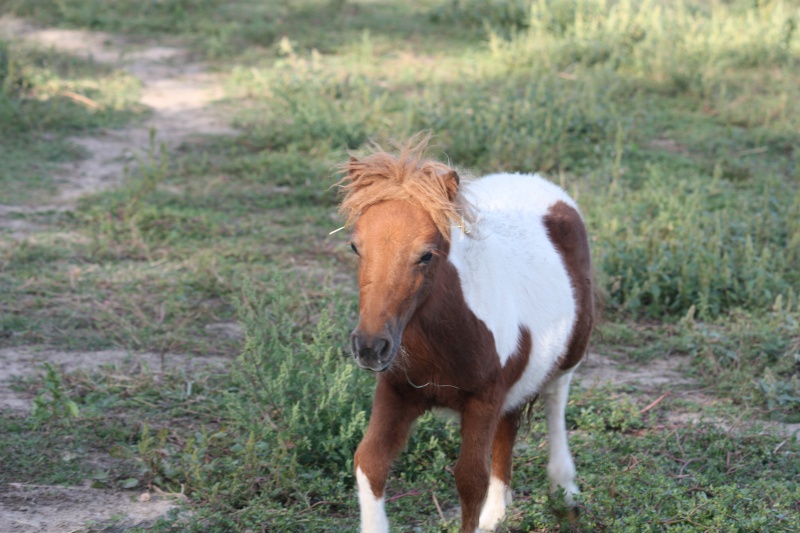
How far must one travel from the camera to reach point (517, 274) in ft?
11.1

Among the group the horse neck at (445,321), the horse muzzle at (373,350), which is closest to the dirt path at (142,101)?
the horse neck at (445,321)

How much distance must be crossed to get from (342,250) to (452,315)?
11.0ft

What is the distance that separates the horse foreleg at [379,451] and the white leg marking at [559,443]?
2.68 feet

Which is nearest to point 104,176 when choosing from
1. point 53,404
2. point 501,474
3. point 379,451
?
point 53,404

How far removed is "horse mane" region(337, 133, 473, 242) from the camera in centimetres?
283

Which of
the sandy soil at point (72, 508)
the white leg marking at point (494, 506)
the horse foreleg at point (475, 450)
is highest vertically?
the horse foreleg at point (475, 450)

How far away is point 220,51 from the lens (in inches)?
418

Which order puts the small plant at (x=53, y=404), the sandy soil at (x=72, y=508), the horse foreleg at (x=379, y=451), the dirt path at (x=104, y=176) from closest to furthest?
1. the horse foreleg at (x=379, y=451)
2. the sandy soil at (x=72, y=508)
3. the dirt path at (x=104, y=176)
4. the small plant at (x=53, y=404)

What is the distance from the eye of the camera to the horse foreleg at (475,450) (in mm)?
3061

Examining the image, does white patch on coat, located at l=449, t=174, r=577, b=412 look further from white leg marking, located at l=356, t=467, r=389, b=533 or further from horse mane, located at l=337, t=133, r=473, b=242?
white leg marking, located at l=356, t=467, r=389, b=533

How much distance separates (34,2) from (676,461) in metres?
10.4

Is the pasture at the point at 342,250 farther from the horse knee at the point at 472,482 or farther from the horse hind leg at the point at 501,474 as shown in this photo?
the horse knee at the point at 472,482

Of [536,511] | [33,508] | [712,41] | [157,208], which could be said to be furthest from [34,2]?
[536,511]

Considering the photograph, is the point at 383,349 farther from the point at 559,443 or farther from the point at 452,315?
the point at 559,443
